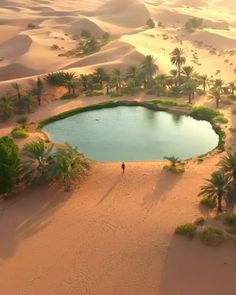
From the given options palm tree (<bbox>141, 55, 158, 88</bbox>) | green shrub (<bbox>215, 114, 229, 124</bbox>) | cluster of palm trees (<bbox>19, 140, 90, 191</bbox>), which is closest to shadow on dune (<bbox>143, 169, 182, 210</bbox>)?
cluster of palm trees (<bbox>19, 140, 90, 191</bbox>)

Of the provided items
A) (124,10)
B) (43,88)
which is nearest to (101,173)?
(43,88)

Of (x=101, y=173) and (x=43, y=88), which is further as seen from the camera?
(x=43, y=88)

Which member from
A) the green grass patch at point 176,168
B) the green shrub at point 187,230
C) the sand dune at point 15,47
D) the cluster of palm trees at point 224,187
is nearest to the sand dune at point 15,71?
the sand dune at point 15,47

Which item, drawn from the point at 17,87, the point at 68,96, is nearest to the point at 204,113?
the point at 68,96

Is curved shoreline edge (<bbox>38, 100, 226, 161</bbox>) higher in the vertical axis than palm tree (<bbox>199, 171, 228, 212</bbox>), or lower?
lower

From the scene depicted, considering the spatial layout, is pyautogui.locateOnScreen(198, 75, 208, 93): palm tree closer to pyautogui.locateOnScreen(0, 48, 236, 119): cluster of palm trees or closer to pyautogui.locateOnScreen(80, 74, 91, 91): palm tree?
pyautogui.locateOnScreen(0, 48, 236, 119): cluster of palm trees

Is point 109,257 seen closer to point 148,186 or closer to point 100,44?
point 148,186

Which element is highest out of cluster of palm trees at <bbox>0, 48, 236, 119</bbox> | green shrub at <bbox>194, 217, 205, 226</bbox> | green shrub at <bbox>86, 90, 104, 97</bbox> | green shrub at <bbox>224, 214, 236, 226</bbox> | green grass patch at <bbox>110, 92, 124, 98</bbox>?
cluster of palm trees at <bbox>0, 48, 236, 119</bbox>

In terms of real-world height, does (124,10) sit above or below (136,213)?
above
